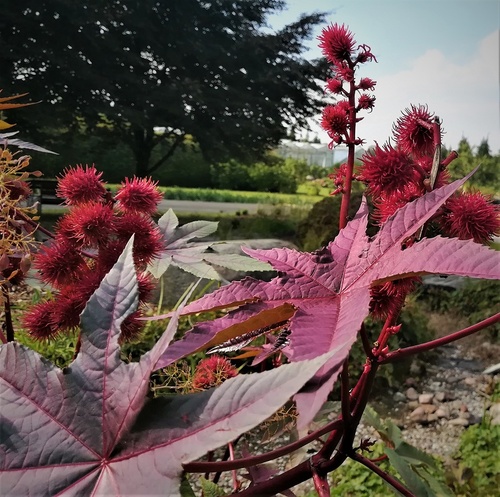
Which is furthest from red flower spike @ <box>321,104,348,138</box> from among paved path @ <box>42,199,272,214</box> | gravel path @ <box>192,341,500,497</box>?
paved path @ <box>42,199,272,214</box>

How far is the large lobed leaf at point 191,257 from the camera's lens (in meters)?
0.45

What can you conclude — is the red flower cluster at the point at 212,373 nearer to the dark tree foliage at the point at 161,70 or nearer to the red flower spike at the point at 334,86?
the red flower spike at the point at 334,86

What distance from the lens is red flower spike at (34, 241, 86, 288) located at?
34cm

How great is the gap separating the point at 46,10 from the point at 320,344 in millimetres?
6359

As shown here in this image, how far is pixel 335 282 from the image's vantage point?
0.84ft

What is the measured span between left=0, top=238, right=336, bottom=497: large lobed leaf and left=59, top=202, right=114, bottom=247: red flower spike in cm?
10

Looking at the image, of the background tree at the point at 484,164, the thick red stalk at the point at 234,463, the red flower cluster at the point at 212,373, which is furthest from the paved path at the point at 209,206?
the thick red stalk at the point at 234,463

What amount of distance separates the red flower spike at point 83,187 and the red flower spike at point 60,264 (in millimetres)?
38

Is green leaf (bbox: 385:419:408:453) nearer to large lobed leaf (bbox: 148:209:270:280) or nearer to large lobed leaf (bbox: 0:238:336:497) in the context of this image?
large lobed leaf (bbox: 148:209:270:280)

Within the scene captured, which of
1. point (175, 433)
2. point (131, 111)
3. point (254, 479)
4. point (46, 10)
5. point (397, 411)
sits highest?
point (46, 10)

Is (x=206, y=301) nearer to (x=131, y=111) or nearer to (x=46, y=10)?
(x=131, y=111)

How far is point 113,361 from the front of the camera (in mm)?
222

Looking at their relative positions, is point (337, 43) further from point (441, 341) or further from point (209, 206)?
point (209, 206)

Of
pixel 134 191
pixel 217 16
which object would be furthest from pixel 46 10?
pixel 134 191
